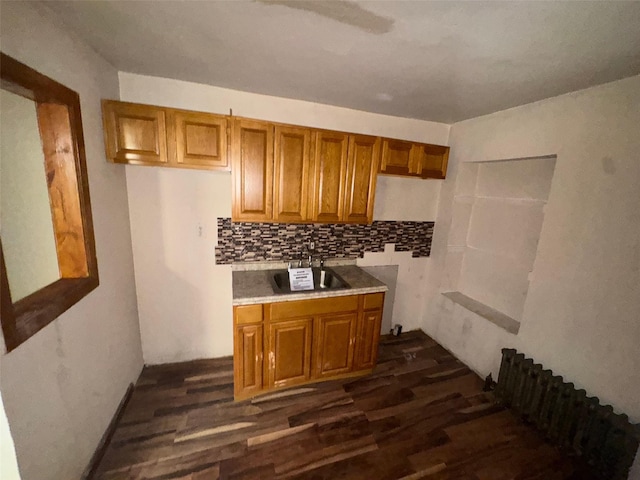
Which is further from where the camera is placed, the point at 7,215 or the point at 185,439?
the point at 185,439

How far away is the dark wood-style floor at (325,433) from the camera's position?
60.9 inches

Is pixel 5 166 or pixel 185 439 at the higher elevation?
pixel 5 166

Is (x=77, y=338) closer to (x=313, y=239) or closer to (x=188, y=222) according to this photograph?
(x=188, y=222)

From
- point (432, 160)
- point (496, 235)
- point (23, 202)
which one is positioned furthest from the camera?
point (496, 235)

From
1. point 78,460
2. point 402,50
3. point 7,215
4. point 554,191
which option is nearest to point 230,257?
point 7,215

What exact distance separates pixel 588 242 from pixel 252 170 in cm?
234

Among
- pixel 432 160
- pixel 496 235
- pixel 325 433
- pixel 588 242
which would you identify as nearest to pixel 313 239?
pixel 432 160

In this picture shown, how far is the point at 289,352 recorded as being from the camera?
2.06 m

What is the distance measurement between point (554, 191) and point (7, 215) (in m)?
3.19

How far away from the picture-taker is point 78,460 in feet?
4.39

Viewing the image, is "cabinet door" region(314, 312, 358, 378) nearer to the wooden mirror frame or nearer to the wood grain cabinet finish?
the wood grain cabinet finish

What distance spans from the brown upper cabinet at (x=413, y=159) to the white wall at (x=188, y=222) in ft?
1.08

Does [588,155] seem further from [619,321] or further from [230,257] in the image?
[230,257]

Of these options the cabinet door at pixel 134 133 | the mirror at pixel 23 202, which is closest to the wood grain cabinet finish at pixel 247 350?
the mirror at pixel 23 202
